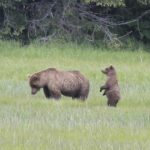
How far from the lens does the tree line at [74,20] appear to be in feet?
89.0

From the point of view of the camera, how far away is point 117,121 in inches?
422

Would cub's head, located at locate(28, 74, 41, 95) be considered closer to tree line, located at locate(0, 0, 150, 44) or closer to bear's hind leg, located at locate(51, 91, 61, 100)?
bear's hind leg, located at locate(51, 91, 61, 100)

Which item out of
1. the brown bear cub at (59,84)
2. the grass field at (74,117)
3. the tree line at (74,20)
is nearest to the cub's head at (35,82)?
the brown bear cub at (59,84)

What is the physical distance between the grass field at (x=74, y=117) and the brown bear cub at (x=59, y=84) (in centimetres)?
18

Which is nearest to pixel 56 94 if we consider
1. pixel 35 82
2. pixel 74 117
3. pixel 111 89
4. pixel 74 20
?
pixel 35 82

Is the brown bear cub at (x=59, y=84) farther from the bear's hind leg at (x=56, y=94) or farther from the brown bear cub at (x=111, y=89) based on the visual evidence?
Result: the brown bear cub at (x=111, y=89)

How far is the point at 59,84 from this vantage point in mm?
13297

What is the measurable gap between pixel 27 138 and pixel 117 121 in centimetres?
217

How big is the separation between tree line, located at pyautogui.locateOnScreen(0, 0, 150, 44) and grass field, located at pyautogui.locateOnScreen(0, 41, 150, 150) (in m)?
6.37

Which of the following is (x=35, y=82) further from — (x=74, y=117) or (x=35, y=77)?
(x=74, y=117)

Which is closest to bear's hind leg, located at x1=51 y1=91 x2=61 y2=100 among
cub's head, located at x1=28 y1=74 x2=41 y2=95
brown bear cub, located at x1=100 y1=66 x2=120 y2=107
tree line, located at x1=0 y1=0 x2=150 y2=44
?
cub's head, located at x1=28 y1=74 x2=41 y2=95

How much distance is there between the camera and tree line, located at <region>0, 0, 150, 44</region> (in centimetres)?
2712

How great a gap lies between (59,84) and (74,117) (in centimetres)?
243

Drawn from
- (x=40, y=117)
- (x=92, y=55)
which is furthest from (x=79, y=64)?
(x=40, y=117)
